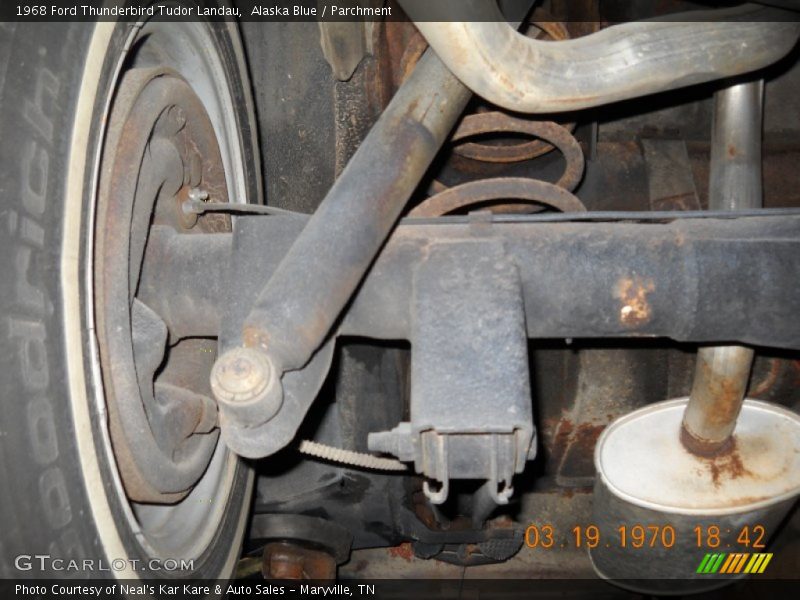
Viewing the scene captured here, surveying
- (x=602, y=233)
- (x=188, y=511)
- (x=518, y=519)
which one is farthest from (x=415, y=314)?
(x=518, y=519)

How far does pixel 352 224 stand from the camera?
2.07 feet

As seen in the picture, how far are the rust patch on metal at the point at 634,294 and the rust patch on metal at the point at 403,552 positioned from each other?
3.94 ft

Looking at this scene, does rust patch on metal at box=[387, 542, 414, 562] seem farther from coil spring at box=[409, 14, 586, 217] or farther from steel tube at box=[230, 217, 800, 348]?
steel tube at box=[230, 217, 800, 348]

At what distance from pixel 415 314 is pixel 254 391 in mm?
182

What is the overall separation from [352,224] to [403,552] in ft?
4.28

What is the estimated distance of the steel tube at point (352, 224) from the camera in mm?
581

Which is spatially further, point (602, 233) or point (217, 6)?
point (217, 6)

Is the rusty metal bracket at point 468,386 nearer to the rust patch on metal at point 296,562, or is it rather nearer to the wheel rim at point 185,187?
the wheel rim at point 185,187

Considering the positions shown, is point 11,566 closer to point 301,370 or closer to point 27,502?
point 27,502

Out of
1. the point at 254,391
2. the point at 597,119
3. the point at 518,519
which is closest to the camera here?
the point at 254,391

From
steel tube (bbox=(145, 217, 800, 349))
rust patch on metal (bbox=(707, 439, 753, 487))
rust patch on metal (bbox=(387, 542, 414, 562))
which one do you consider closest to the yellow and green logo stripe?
rust patch on metal (bbox=(707, 439, 753, 487))

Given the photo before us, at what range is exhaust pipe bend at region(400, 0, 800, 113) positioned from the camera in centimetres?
66

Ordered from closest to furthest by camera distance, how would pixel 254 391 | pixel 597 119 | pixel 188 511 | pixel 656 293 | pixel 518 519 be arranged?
pixel 254 391 < pixel 656 293 < pixel 188 511 < pixel 597 119 < pixel 518 519

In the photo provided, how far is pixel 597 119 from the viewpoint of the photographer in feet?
4.52
